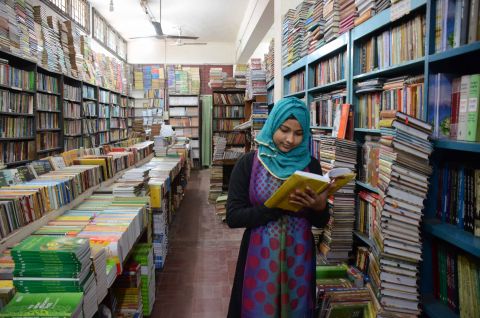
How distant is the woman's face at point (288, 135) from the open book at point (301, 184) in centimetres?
21

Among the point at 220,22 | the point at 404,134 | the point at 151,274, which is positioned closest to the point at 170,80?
the point at 220,22

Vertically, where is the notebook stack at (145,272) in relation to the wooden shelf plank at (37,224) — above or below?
below

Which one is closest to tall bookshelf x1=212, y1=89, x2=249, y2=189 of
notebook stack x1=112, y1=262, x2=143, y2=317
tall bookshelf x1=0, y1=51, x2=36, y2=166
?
tall bookshelf x1=0, y1=51, x2=36, y2=166

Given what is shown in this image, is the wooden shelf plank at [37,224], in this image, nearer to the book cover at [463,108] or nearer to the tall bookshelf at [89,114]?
the book cover at [463,108]

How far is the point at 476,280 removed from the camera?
1635 mm

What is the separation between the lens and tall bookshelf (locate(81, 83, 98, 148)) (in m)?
7.49

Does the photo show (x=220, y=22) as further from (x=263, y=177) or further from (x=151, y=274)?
(x=263, y=177)

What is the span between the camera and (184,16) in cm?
916

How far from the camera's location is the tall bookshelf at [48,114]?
5.68m

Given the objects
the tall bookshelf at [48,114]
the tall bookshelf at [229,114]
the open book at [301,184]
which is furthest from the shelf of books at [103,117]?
the open book at [301,184]

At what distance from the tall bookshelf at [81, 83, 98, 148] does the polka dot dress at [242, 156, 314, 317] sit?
22.2 feet

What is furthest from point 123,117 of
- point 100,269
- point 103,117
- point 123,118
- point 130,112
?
point 100,269

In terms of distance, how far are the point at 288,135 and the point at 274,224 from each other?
381 mm

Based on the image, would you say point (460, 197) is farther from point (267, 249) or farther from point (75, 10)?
point (75, 10)
